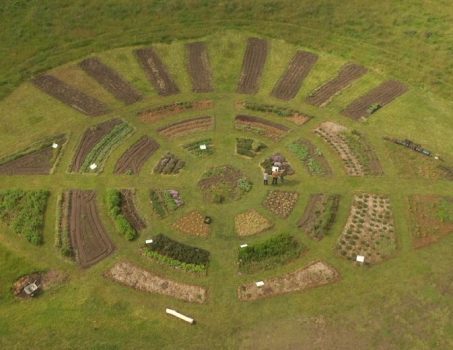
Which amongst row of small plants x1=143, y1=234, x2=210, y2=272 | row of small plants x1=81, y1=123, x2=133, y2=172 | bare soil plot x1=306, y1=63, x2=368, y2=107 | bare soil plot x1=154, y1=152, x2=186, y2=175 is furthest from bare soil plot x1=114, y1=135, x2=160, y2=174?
bare soil plot x1=306, y1=63, x2=368, y2=107

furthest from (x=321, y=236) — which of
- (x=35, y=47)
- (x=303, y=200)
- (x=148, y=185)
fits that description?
(x=35, y=47)

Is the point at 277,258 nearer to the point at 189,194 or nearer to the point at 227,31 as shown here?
the point at 189,194

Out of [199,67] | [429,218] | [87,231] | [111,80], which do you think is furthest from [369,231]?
[111,80]

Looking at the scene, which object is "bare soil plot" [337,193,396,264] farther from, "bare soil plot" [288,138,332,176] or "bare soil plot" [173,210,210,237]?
"bare soil plot" [173,210,210,237]

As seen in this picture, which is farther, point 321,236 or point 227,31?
point 227,31

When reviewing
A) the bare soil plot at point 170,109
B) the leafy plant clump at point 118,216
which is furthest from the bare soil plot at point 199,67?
the leafy plant clump at point 118,216

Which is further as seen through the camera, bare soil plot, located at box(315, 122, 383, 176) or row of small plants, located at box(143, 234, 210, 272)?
bare soil plot, located at box(315, 122, 383, 176)

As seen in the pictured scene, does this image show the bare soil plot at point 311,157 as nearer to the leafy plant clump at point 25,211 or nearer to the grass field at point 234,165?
the grass field at point 234,165

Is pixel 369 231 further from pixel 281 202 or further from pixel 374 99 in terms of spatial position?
pixel 374 99
